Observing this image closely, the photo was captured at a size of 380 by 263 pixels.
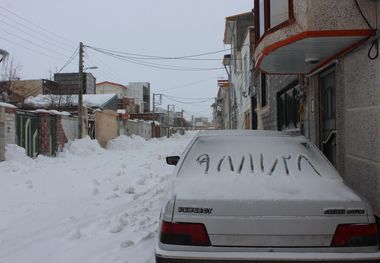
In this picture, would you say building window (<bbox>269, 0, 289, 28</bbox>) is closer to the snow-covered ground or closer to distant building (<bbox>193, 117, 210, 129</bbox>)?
the snow-covered ground

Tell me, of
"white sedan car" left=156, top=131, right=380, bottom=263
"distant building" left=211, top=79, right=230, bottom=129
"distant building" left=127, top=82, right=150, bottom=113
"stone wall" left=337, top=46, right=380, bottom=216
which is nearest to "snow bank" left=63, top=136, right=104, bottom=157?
"stone wall" left=337, top=46, right=380, bottom=216

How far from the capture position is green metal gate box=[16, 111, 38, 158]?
17.4 metres

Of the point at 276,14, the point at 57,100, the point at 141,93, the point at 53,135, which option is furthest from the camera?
the point at 141,93

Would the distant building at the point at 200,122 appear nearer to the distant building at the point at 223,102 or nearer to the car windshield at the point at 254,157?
the distant building at the point at 223,102

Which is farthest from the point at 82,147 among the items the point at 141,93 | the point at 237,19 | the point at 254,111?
the point at 141,93

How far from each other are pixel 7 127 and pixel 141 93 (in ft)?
249

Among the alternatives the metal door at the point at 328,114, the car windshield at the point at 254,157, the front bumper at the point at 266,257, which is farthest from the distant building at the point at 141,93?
the front bumper at the point at 266,257

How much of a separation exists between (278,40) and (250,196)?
4227mm

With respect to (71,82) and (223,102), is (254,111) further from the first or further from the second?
(223,102)

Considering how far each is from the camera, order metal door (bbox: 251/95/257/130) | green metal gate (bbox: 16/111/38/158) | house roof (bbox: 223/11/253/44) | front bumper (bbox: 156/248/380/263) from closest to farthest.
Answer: front bumper (bbox: 156/248/380/263) → green metal gate (bbox: 16/111/38/158) → metal door (bbox: 251/95/257/130) → house roof (bbox: 223/11/253/44)

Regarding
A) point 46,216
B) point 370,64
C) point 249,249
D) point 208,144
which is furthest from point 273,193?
point 46,216

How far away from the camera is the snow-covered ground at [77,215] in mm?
5176

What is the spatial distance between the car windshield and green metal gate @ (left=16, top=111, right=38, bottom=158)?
1421 cm

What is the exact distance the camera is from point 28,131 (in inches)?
719
